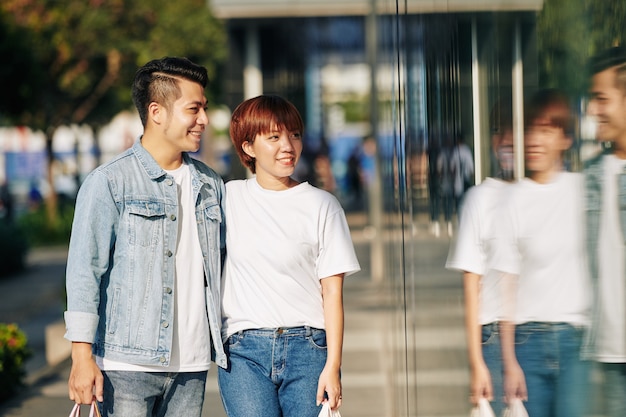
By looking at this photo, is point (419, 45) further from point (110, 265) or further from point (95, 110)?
point (95, 110)

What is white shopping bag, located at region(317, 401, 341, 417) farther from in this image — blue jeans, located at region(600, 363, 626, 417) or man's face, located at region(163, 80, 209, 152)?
blue jeans, located at region(600, 363, 626, 417)

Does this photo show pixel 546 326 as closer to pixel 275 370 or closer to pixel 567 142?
pixel 567 142

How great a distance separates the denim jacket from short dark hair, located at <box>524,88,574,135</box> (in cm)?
7

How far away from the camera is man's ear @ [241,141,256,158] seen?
332 cm

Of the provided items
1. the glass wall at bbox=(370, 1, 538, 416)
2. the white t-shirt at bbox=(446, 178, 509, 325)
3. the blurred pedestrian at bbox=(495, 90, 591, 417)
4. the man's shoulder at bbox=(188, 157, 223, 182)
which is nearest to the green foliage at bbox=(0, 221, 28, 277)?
the glass wall at bbox=(370, 1, 538, 416)

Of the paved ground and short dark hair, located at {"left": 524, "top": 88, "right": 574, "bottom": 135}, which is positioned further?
the paved ground

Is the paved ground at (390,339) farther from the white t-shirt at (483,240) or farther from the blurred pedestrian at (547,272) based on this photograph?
the blurred pedestrian at (547,272)

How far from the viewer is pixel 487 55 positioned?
219cm

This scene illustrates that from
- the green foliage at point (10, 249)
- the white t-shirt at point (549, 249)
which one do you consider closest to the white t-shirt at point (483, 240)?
the white t-shirt at point (549, 249)

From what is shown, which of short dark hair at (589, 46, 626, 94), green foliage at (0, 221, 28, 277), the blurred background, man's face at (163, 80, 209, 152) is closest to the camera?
short dark hair at (589, 46, 626, 94)

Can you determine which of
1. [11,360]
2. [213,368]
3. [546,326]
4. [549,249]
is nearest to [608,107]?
[549,249]

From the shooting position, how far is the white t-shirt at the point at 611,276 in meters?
1.52

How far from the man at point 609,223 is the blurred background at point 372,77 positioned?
0.03 meters

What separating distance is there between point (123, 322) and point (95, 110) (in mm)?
31607
